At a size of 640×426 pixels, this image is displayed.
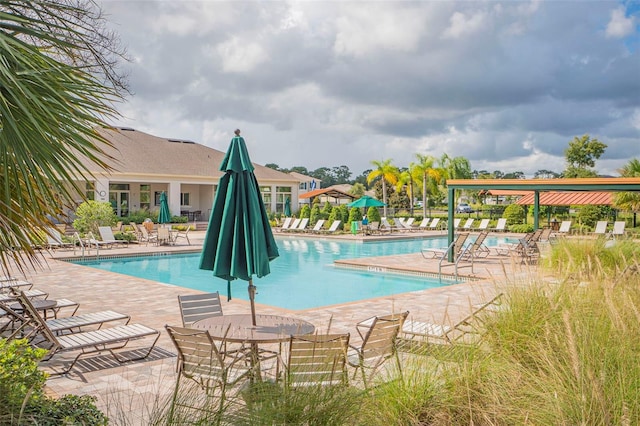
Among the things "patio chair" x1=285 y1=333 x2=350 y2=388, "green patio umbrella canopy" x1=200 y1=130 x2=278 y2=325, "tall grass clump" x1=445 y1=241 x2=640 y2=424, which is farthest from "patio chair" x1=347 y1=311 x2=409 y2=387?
"green patio umbrella canopy" x1=200 y1=130 x2=278 y2=325

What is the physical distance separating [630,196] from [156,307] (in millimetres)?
26629

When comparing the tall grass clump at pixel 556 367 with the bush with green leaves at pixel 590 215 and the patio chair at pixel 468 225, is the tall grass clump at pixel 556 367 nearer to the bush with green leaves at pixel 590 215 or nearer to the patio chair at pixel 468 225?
the patio chair at pixel 468 225

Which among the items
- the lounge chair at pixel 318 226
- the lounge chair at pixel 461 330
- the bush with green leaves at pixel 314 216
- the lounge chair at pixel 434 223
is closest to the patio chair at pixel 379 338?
the lounge chair at pixel 461 330

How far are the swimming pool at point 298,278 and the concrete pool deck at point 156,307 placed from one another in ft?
1.89

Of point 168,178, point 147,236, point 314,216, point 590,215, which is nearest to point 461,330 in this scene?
point 147,236

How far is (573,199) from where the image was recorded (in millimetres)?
33031

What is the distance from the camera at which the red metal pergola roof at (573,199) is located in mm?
30453

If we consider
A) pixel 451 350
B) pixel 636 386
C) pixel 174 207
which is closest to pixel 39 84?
pixel 451 350

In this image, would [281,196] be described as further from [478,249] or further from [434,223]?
[478,249]

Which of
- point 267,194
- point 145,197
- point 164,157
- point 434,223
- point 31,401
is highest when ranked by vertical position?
point 164,157

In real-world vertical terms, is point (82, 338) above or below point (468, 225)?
below

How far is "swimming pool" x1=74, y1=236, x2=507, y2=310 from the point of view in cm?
1255

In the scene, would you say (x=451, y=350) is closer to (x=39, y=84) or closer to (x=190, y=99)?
(x=39, y=84)

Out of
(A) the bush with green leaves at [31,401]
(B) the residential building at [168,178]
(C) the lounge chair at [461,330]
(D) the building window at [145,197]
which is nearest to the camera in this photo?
(A) the bush with green leaves at [31,401]
